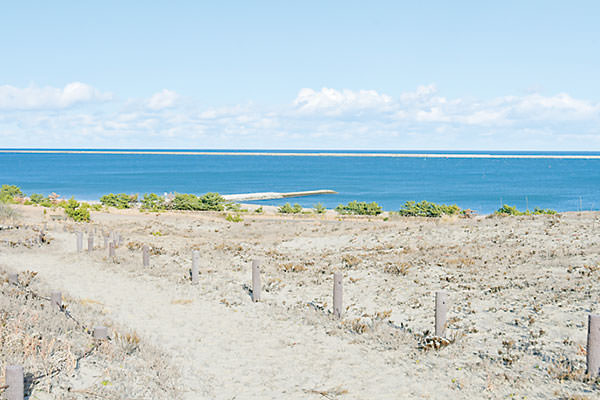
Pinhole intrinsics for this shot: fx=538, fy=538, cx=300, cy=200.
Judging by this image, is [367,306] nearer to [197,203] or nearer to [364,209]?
[364,209]

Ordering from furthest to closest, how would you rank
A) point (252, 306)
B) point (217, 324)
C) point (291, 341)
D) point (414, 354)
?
point (252, 306) < point (217, 324) < point (291, 341) < point (414, 354)

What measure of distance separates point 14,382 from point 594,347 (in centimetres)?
841

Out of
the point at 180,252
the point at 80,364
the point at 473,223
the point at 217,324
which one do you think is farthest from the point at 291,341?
the point at 473,223

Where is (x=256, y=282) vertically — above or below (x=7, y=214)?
above

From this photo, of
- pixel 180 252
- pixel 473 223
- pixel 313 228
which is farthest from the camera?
pixel 313 228

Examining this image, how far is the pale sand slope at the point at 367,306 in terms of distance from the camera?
9.41 metres

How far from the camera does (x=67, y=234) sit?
29891 millimetres

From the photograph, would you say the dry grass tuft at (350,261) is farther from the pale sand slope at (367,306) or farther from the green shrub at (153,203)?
the green shrub at (153,203)

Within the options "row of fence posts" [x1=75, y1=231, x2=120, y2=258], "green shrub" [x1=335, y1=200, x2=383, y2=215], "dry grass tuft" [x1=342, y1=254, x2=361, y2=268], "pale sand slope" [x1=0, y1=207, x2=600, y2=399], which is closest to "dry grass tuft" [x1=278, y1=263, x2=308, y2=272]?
"pale sand slope" [x1=0, y1=207, x2=600, y2=399]

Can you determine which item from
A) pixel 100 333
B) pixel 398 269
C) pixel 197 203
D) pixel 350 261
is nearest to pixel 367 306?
pixel 398 269

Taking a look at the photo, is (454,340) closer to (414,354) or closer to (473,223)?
(414,354)

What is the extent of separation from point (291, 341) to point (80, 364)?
16.0 ft

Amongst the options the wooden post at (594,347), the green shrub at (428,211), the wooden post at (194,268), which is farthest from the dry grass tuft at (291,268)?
the green shrub at (428,211)

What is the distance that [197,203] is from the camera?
51312mm
